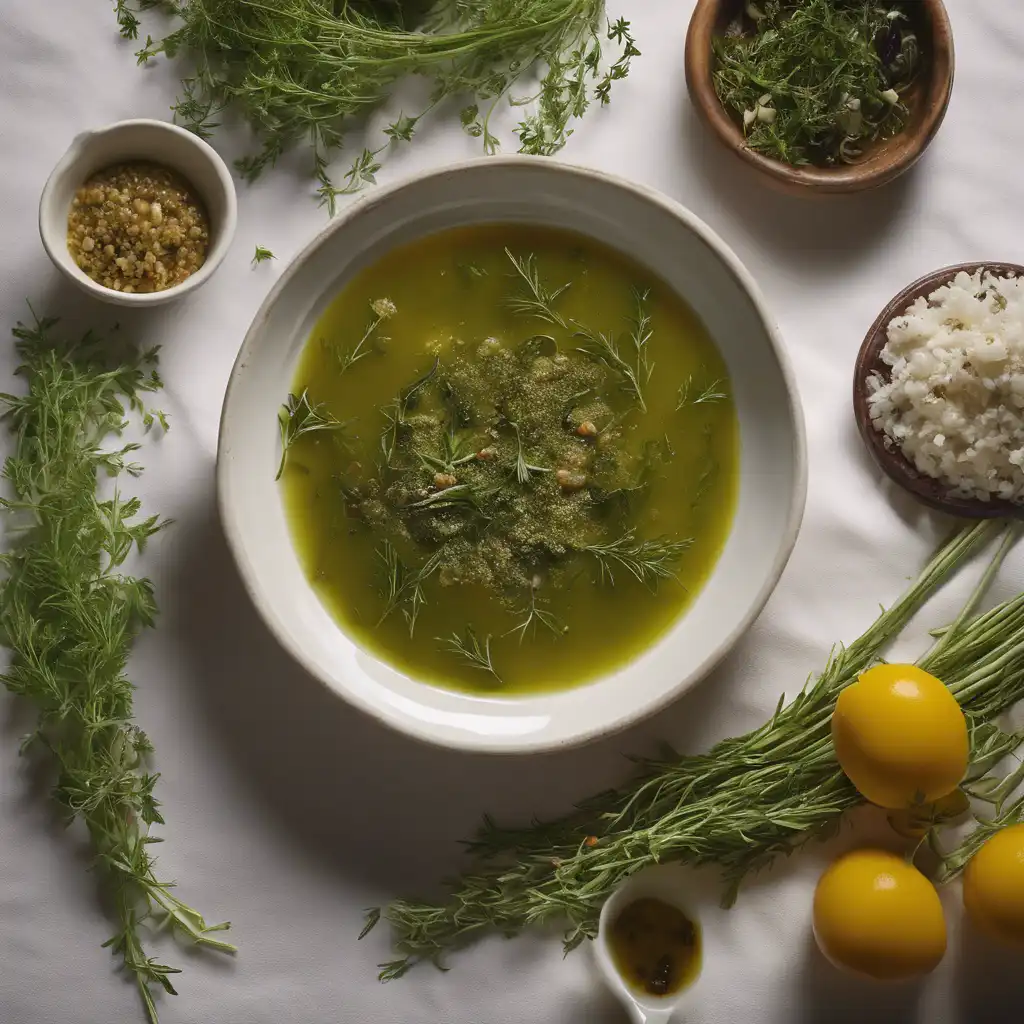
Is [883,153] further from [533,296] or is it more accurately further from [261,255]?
[261,255]

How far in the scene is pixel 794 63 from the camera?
2.09 meters

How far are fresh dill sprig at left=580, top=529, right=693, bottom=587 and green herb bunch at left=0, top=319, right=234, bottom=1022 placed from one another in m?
0.94

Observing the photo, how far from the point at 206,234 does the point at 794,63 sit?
124 centimetres

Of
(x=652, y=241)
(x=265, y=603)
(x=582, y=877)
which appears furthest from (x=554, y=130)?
(x=582, y=877)

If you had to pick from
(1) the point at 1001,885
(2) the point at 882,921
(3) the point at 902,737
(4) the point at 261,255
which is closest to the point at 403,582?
(4) the point at 261,255

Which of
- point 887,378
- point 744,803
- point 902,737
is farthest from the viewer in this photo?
point 887,378

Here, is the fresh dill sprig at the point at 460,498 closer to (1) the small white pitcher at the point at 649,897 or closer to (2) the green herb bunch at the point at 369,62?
(2) the green herb bunch at the point at 369,62

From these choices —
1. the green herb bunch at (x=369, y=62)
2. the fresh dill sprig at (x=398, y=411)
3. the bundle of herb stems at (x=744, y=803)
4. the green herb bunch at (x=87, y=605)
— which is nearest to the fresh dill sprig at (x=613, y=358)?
the fresh dill sprig at (x=398, y=411)

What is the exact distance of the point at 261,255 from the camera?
216cm

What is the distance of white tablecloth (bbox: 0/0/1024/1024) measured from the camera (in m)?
2.18

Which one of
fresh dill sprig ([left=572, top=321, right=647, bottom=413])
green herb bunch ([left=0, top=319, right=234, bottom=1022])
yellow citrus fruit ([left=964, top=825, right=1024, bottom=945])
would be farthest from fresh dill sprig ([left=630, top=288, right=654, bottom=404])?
yellow citrus fruit ([left=964, top=825, right=1024, bottom=945])

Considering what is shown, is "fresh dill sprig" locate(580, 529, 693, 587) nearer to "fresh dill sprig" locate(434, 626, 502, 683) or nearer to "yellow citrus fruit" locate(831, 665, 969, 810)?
"fresh dill sprig" locate(434, 626, 502, 683)

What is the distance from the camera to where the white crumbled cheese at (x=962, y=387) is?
202cm

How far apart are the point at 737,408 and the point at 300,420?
886mm
